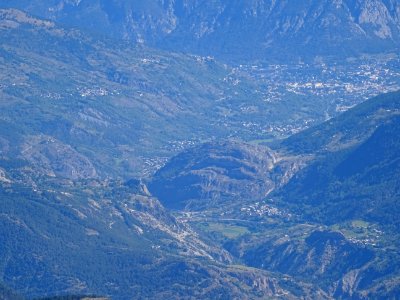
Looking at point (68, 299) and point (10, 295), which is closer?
point (68, 299)
